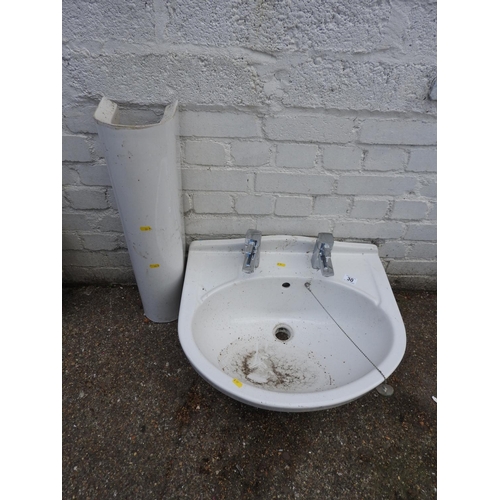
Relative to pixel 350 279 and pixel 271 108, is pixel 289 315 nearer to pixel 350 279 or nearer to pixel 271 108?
pixel 350 279

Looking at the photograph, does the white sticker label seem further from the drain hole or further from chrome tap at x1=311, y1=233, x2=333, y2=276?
the drain hole

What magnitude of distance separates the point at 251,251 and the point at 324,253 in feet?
0.71

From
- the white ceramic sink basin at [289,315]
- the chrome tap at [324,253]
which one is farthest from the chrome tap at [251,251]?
the chrome tap at [324,253]

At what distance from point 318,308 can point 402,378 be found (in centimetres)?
40

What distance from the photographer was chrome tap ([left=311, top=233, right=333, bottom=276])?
0.96 metres

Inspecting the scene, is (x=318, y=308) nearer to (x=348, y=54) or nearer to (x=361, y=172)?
(x=361, y=172)

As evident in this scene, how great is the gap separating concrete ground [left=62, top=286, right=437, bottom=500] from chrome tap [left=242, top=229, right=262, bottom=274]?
416 millimetres

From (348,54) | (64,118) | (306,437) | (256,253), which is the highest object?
(348,54)

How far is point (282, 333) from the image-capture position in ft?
3.44

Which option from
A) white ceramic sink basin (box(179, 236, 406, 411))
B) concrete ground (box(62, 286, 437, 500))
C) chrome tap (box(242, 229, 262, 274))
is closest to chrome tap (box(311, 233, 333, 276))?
white ceramic sink basin (box(179, 236, 406, 411))

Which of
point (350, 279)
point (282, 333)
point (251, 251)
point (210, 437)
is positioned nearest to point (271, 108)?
point (251, 251)

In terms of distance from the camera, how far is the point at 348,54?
80 cm

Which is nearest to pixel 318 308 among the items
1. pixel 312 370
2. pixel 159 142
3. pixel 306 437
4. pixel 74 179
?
pixel 312 370

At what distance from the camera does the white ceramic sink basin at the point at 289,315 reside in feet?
2.92
